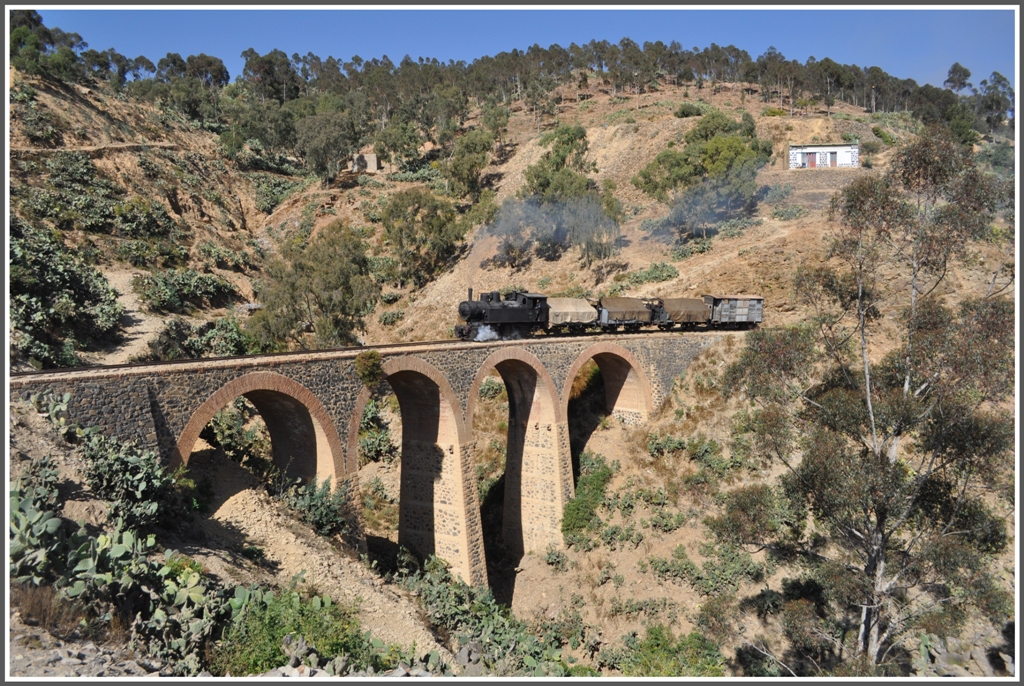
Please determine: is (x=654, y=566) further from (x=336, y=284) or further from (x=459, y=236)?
(x=459, y=236)

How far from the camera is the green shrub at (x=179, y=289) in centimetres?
3675

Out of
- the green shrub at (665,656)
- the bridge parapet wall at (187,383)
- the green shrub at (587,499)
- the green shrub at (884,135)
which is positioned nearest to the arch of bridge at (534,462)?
the green shrub at (587,499)

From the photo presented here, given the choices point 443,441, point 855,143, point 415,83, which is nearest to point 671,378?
point 443,441

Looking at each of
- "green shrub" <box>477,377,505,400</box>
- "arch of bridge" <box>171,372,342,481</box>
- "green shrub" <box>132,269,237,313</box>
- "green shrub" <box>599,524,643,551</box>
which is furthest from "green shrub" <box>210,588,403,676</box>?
"green shrub" <box>132,269,237,313</box>

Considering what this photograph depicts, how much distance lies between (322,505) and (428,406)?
537 cm

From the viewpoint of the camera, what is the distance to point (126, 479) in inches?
521

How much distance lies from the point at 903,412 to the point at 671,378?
16.3 metres

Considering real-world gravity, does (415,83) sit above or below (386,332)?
above

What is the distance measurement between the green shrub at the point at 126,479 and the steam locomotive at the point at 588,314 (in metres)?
13.2

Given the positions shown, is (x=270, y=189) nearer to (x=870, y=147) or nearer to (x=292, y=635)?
(x=870, y=147)

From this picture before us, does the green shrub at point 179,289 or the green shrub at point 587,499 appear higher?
the green shrub at point 179,289

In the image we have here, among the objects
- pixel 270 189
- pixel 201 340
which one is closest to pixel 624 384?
pixel 201 340

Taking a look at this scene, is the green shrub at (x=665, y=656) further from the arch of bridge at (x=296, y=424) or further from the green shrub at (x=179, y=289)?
the green shrub at (x=179, y=289)

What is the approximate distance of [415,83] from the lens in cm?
9350
